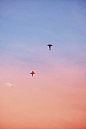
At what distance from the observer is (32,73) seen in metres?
76.1

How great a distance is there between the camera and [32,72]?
76.9 meters

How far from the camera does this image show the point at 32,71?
254 ft

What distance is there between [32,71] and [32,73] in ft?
6.28

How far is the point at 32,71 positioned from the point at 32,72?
89 cm

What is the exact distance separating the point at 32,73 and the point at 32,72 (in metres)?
1.03
